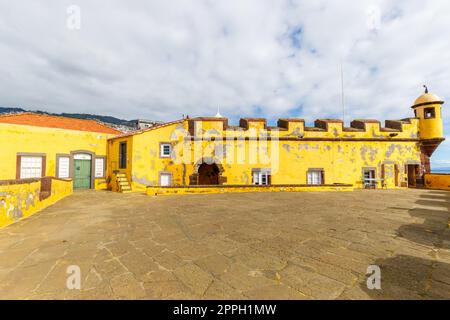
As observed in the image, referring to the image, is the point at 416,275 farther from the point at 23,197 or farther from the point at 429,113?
the point at 429,113

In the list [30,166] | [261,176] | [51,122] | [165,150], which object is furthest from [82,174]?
[261,176]

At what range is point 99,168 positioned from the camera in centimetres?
1578

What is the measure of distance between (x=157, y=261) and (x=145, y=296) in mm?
882

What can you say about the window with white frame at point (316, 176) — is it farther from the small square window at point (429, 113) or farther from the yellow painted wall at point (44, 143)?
the yellow painted wall at point (44, 143)

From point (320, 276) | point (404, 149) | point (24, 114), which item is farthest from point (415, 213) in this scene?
point (24, 114)

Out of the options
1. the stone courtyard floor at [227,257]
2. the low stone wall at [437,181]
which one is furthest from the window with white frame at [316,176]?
the stone courtyard floor at [227,257]

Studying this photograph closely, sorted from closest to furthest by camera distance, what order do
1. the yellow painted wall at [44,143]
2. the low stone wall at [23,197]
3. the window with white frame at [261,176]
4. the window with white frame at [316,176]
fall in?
the low stone wall at [23,197] < the yellow painted wall at [44,143] < the window with white frame at [261,176] < the window with white frame at [316,176]

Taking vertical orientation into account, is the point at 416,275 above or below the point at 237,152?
below

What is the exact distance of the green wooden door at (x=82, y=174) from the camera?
14773mm

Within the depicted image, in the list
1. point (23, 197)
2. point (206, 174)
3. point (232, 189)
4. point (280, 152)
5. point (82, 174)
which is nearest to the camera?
point (23, 197)

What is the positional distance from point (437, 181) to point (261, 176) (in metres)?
14.5

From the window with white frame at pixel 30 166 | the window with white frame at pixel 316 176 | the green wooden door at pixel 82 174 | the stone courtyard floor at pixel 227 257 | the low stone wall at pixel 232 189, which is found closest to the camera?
the stone courtyard floor at pixel 227 257

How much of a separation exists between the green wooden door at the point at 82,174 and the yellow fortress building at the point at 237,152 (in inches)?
2.4
